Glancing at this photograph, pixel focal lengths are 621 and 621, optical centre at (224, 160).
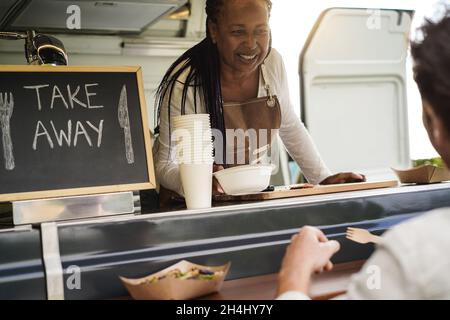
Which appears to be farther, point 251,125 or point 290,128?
point 290,128

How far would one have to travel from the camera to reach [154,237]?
156cm

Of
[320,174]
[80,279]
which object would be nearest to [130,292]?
[80,279]

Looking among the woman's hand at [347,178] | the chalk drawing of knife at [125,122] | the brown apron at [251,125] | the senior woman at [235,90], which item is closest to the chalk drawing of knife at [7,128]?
the chalk drawing of knife at [125,122]

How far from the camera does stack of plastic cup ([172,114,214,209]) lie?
5.74 ft

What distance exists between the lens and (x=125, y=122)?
5.98 feet

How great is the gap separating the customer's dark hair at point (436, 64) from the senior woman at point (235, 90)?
1403mm

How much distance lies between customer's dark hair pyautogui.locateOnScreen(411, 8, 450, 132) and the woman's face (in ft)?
5.16

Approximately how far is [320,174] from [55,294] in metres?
1.73

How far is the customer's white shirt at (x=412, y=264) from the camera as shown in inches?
40.1

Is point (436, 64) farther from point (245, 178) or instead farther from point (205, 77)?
point (205, 77)

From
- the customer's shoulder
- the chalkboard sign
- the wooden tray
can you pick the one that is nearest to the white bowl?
the wooden tray

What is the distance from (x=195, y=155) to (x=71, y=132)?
36 centimetres

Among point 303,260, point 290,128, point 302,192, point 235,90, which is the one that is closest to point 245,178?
point 302,192

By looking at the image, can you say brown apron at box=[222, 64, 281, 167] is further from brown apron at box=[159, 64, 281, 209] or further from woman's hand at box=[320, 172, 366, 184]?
woman's hand at box=[320, 172, 366, 184]
